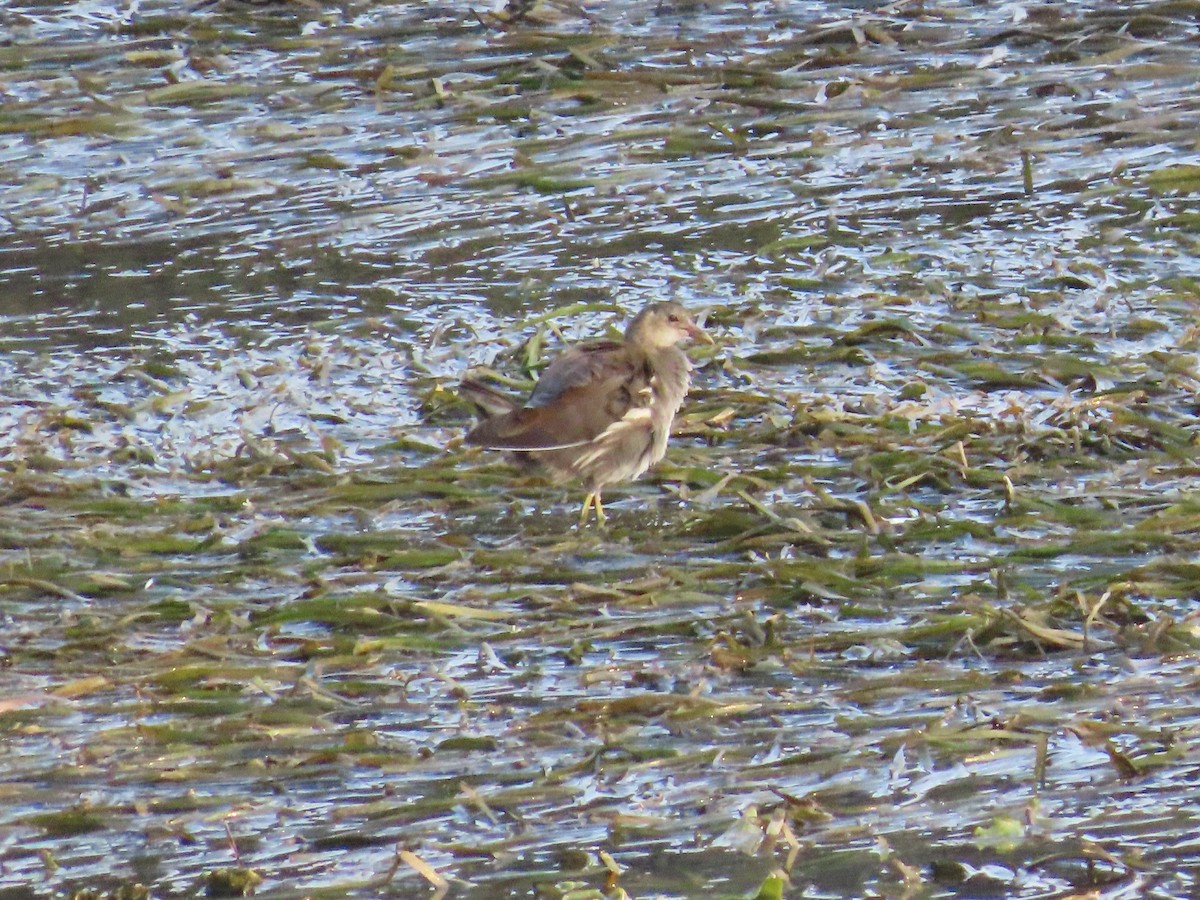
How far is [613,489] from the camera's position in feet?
24.9

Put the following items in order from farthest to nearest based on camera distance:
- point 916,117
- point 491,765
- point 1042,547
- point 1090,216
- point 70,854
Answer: point 916,117
point 1090,216
point 1042,547
point 491,765
point 70,854

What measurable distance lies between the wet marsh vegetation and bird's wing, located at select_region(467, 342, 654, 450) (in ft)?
0.94

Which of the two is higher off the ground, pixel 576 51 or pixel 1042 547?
pixel 576 51

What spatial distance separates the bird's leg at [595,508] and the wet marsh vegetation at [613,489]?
0.10 m

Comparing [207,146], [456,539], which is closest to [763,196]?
[207,146]

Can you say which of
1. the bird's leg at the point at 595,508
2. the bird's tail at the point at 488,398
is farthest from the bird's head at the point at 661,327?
the bird's leg at the point at 595,508

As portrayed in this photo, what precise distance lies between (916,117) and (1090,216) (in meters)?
1.54

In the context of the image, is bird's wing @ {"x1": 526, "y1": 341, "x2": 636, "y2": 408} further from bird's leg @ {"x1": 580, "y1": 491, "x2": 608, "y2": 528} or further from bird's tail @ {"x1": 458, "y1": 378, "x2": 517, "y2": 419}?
bird's leg @ {"x1": 580, "y1": 491, "x2": 608, "y2": 528}

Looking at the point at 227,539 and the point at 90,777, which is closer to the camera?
the point at 90,777

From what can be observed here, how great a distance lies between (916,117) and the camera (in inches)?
433

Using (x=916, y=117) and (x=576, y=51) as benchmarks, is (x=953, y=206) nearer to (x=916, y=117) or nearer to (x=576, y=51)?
(x=916, y=117)

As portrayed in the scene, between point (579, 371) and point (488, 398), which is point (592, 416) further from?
point (488, 398)

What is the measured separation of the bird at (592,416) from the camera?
23.3 feet

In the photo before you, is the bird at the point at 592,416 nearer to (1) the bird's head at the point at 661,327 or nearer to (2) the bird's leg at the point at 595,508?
(2) the bird's leg at the point at 595,508
